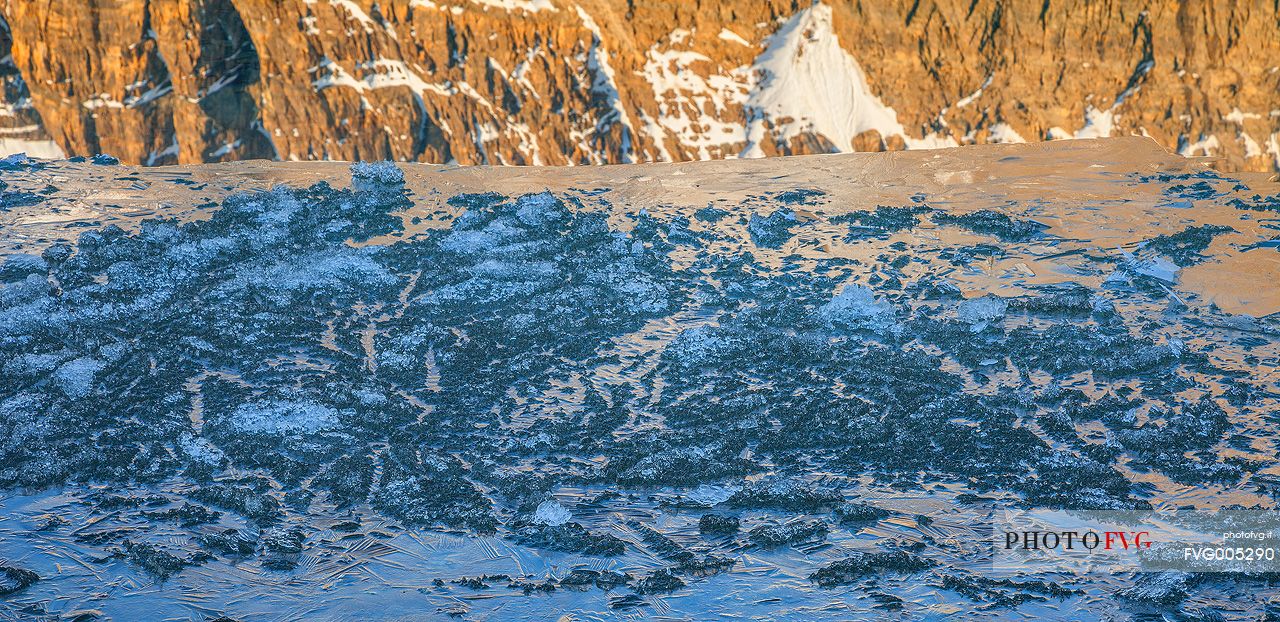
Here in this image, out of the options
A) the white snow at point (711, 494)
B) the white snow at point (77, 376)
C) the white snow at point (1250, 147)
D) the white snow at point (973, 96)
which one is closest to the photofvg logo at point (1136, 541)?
the white snow at point (711, 494)

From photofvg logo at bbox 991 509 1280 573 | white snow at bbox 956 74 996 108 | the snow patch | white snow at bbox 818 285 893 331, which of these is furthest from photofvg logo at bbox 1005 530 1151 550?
white snow at bbox 956 74 996 108

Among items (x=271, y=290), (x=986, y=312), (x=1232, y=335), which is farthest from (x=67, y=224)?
(x=1232, y=335)

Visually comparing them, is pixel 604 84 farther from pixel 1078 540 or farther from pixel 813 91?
pixel 1078 540

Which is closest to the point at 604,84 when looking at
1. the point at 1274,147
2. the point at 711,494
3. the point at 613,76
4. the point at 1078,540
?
the point at 613,76

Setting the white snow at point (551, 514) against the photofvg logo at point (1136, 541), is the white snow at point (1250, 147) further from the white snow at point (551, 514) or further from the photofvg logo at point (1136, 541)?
the white snow at point (551, 514)

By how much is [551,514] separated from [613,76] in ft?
32.4

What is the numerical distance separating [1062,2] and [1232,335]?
7.83m

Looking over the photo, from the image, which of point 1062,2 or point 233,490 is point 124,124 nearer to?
point 233,490

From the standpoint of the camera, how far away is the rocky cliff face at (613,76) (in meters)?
15.3

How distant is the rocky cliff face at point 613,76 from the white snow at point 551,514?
912 cm

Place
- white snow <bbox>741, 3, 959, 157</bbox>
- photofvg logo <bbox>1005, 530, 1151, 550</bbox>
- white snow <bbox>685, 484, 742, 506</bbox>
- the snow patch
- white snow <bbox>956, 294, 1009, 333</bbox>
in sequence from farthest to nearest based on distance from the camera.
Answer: white snow <bbox>741, 3, 959, 157</bbox>, white snow <bbox>956, 294, 1009, 333</bbox>, the snow patch, white snow <bbox>685, 484, 742, 506</bbox>, photofvg logo <bbox>1005, 530, 1151, 550</bbox>

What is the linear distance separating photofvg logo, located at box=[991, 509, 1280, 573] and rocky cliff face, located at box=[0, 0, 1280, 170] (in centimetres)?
923

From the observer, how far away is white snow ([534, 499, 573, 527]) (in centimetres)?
697

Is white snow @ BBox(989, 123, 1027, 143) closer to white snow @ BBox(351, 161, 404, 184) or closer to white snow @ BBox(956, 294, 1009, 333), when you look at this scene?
white snow @ BBox(956, 294, 1009, 333)
